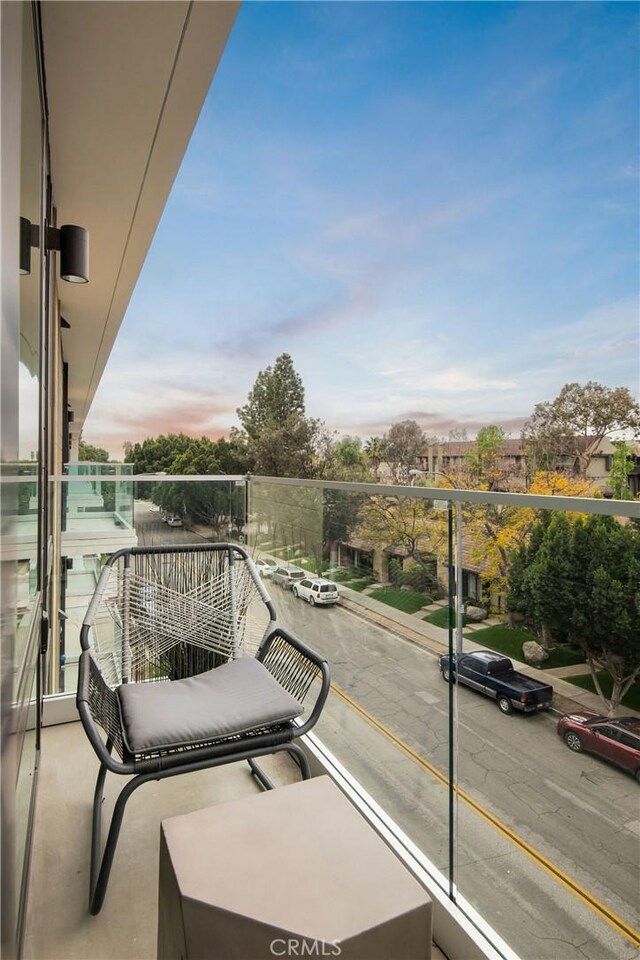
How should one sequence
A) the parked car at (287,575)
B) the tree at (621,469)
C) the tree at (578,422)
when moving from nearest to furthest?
the parked car at (287,575) → the tree at (621,469) → the tree at (578,422)

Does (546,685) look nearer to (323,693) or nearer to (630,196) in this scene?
(323,693)

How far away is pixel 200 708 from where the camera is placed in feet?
5.69

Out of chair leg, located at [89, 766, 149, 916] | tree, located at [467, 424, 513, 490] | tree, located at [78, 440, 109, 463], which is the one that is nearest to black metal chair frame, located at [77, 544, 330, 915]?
chair leg, located at [89, 766, 149, 916]

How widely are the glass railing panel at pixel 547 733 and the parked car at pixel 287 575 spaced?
1.05 metres

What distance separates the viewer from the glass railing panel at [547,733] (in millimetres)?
1130

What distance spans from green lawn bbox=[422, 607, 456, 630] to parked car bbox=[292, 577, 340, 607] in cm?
57

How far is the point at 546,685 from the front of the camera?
1259 mm

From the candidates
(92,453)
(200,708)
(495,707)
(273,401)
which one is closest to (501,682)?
(495,707)

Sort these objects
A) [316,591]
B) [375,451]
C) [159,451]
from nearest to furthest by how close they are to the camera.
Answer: [316,591]
[375,451]
[159,451]

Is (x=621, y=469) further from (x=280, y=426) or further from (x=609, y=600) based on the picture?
(x=609, y=600)

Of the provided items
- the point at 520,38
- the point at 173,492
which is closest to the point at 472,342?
the point at 520,38

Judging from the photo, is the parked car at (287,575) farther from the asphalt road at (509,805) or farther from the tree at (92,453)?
the tree at (92,453)

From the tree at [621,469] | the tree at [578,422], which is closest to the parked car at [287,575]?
the tree at [621,469]

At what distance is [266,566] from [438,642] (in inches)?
50.9
